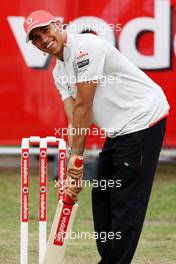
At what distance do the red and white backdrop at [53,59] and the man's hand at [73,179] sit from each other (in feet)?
19.4

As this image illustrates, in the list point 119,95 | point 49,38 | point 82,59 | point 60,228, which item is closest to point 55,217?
point 60,228

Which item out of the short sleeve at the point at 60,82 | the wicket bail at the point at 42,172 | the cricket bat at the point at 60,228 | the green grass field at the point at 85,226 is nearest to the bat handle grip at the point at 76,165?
the cricket bat at the point at 60,228

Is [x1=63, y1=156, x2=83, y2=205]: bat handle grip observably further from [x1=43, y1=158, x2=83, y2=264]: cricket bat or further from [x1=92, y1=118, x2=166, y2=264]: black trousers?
[x1=92, y1=118, x2=166, y2=264]: black trousers

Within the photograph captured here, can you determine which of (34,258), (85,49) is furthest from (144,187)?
(34,258)

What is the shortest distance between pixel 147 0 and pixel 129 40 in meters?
0.55

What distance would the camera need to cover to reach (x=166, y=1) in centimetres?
1240

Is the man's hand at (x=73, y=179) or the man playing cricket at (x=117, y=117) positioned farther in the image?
the man's hand at (x=73, y=179)

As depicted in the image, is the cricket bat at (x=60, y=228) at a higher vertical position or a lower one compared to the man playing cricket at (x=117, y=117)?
lower

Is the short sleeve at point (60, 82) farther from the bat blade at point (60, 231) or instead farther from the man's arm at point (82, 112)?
the bat blade at point (60, 231)

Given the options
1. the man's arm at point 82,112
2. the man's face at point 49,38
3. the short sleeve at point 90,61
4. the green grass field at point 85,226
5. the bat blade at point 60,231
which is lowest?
the green grass field at point 85,226

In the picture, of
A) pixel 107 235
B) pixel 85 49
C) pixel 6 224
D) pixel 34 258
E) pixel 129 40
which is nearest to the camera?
pixel 85 49

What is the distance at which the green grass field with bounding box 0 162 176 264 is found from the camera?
8.38 m

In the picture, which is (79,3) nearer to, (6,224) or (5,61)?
(5,61)

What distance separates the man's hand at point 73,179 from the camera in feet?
21.1
